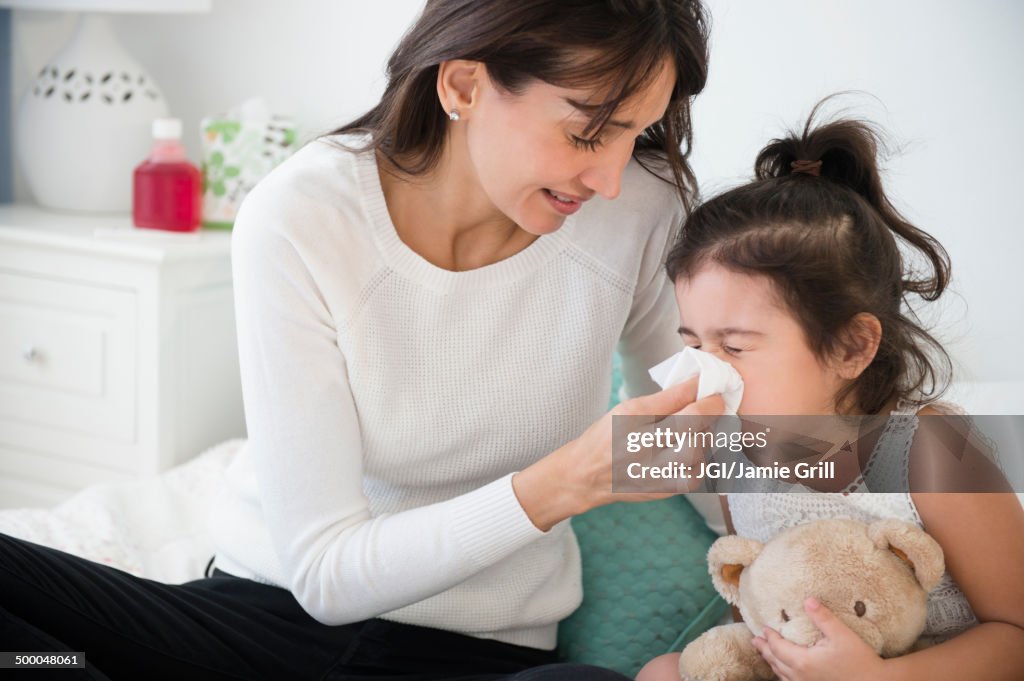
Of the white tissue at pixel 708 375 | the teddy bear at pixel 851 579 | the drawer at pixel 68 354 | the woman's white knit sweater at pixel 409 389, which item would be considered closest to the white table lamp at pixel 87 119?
the drawer at pixel 68 354

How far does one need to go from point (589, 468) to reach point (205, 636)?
46 centimetres

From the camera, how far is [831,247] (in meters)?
1.12

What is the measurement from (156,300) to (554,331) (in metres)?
0.98

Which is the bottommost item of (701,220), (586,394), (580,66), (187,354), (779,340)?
(187,354)

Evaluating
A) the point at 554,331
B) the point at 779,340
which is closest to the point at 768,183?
the point at 779,340

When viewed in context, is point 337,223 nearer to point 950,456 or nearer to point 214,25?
point 950,456

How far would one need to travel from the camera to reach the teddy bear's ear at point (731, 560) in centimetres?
104

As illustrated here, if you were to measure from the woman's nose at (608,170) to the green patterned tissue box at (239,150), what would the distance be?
1.22 metres

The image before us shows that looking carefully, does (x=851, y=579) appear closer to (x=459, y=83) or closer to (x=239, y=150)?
(x=459, y=83)

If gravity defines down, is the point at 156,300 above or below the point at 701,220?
below

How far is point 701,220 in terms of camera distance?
1195 mm

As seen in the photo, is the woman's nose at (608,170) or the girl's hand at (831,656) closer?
the girl's hand at (831,656)

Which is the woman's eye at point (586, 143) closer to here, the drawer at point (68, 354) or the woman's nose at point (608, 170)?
the woman's nose at point (608, 170)

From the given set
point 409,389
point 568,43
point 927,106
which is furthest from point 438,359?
point 927,106
